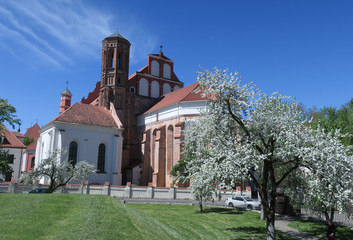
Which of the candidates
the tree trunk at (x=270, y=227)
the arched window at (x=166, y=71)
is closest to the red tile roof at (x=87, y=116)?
the arched window at (x=166, y=71)

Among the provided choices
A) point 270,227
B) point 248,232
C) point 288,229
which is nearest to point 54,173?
point 248,232

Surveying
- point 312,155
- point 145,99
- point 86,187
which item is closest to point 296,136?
point 312,155

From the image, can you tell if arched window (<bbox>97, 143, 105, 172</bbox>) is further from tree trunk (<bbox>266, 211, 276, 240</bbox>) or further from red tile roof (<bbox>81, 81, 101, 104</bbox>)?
tree trunk (<bbox>266, 211, 276, 240</bbox>)

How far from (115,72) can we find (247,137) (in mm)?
36400

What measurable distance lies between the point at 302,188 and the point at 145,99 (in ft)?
129

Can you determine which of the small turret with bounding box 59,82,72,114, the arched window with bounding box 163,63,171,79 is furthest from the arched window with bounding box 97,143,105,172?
the small turret with bounding box 59,82,72,114

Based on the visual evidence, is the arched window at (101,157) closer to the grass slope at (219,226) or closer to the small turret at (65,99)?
the grass slope at (219,226)

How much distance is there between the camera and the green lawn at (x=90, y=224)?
9.34 meters

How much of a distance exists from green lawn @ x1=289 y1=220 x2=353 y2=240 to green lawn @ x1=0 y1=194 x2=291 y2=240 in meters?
2.59

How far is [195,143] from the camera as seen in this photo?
17.1 m

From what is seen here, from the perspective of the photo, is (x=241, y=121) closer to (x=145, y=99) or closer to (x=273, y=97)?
(x=273, y=97)

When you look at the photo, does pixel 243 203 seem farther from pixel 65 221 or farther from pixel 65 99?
pixel 65 99

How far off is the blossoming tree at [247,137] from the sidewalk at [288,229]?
4.16 m

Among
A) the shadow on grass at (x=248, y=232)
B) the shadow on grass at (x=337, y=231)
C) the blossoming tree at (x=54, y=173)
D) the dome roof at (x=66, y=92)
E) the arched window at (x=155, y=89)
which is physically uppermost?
the dome roof at (x=66, y=92)
